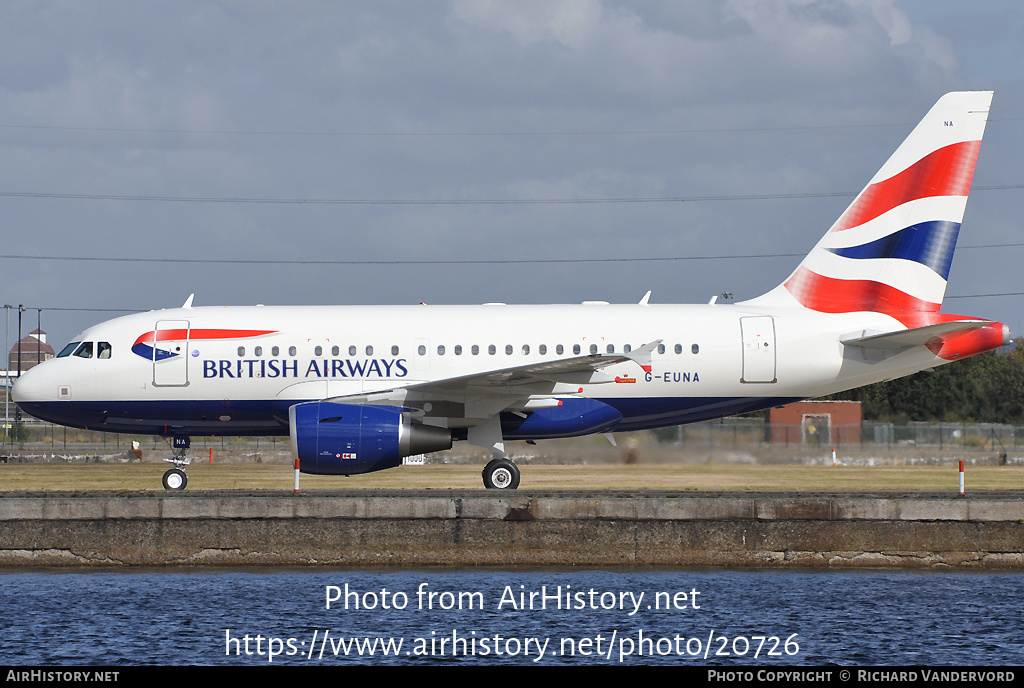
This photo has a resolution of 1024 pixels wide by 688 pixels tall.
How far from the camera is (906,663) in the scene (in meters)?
14.0

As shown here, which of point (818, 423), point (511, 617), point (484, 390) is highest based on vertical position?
point (818, 423)

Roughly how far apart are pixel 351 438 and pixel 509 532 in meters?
4.54

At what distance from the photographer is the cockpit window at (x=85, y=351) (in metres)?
26.3

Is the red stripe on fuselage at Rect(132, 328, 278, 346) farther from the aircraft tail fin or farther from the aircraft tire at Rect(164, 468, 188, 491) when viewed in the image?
the aircraft tail fin

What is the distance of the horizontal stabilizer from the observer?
78.9 feet

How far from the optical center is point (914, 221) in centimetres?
2697

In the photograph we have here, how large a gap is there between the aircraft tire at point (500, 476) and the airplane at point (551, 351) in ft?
0.10

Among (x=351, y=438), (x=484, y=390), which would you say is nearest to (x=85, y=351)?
(x=351, y=438)

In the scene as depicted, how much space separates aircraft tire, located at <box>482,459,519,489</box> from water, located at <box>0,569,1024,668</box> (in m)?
5.07

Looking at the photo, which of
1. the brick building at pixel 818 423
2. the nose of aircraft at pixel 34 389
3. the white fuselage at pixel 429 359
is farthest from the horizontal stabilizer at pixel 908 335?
the nose of aircraft at pixel 34 389

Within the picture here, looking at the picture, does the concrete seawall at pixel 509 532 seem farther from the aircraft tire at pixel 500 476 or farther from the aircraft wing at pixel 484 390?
the aircraft tire at pixel 500 476

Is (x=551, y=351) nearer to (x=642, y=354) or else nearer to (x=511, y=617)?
(x=642, y=354)

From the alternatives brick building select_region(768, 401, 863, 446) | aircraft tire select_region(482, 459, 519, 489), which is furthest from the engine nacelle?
brick building select_region(768, 401, 863, 446)

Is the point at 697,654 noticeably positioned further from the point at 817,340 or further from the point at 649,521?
the point at 817,340
